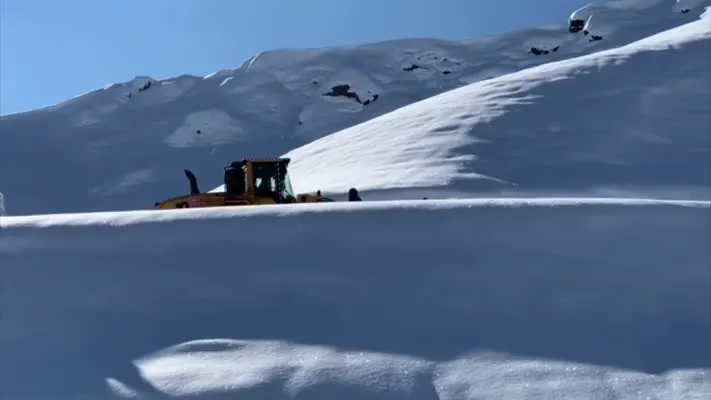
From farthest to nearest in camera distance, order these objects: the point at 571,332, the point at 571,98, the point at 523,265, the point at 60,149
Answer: the point at 60,149
the point at 571,98
the point at 523,265
the point at 571,332

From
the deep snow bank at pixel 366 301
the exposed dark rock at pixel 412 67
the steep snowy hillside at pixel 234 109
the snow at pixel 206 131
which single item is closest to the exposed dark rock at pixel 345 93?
the steep snowy hillside at pixel 234 109

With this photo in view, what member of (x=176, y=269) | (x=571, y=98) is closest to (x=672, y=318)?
(x=176, y=269)

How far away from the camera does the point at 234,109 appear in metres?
47.9

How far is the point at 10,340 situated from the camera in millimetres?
4309

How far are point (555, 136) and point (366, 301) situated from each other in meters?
13.6

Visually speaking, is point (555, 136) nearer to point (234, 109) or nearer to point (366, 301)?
Result: point (366, 301)

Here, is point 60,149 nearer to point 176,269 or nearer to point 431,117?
point 431,117

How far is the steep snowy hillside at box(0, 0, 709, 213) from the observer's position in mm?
37781

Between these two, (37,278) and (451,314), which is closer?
(451,314)

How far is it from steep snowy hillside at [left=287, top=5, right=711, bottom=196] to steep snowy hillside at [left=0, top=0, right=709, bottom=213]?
50.7 feet

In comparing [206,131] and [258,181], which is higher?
[206,131]

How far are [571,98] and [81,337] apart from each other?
54.9 feet

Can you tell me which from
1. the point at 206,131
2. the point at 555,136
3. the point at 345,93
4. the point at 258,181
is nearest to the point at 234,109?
the point at 206,131

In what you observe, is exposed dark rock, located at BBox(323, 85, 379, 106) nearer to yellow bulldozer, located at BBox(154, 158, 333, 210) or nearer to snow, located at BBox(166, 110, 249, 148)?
snow, located at BBox(166, 110, 249, 148)
